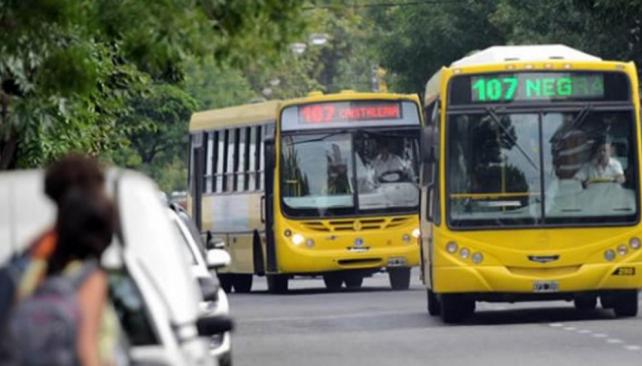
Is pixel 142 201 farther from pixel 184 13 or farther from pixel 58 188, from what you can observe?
pixel 184 13

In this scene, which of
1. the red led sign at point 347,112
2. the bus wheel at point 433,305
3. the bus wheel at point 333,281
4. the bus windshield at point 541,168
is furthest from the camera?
the bus wheel at point 333,281

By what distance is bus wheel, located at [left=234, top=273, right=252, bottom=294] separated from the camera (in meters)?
39.3

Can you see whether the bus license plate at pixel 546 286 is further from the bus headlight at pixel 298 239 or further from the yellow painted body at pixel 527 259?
the bus headlight at pixel 298 239

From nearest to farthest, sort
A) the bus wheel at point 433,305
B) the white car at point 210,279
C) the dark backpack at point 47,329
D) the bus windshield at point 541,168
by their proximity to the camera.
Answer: the dark backpack at point 47,329 → the white car at point 210,279 → the bus windshield at point 541,168 → the bus wheel at point 433,305

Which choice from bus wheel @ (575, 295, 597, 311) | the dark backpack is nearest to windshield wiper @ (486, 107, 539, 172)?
bus wheel @ (575, 295, 597, 311)

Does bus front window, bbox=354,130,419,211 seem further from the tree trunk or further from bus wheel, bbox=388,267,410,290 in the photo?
the tree trunk

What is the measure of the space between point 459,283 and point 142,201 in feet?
52.8

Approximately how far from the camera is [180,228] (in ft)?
56.4

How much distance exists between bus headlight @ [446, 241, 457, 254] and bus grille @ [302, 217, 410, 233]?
36.0 feet

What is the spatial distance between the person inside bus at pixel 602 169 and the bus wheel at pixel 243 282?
49.7 ft

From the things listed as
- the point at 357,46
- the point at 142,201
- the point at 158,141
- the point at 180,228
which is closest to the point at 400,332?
the point at 180,228

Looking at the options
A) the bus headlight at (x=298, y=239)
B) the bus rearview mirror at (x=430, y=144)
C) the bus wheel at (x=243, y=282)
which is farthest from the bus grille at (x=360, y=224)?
the bus rearview mirror at (x=430, y=144)

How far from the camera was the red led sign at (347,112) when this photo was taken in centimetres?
3559

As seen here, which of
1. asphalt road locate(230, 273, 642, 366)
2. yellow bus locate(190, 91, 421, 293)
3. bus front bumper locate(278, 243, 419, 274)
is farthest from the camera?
yellow bus locate(190, 91, 421, 293)
